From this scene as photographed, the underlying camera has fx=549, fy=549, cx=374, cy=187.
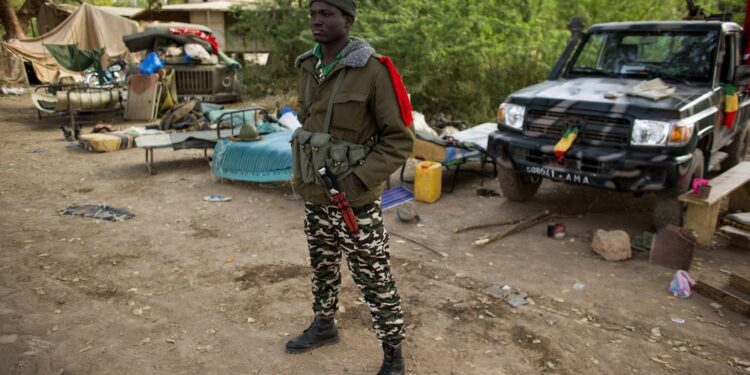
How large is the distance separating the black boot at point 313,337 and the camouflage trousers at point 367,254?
0.44 metres

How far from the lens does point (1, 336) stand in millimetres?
3334

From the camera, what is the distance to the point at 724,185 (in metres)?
5.02

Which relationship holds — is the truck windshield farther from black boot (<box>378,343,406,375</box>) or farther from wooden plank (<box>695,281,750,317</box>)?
black boot (<box>378,343,406,375</box>)

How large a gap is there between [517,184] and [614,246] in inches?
59.8

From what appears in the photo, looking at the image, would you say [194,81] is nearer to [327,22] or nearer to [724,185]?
→ [724,185]

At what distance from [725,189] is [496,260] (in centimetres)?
218

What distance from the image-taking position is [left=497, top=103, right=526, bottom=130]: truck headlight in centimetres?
533

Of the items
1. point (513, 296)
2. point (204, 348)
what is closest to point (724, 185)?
point (513, 296)

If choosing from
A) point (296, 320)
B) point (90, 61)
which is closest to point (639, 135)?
point (296, 320)

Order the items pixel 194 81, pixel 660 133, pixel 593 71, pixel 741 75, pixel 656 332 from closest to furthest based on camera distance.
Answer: pixel 656 332 → pixel 660 133 → pixel 741 75 → pixel 593 71 → pixel 194 81

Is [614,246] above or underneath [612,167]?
underneath

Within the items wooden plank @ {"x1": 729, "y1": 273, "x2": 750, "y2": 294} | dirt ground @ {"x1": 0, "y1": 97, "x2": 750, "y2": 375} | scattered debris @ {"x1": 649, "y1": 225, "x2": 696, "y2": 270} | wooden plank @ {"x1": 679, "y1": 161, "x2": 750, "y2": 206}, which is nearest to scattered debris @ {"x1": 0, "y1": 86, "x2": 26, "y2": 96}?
dirt ground @ {"x1": 0, "y1": 97, "x2": 750, "y2": 375}

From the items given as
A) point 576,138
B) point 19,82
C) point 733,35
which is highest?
point 733,35

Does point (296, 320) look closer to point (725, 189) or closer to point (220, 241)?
point (220, 241)
